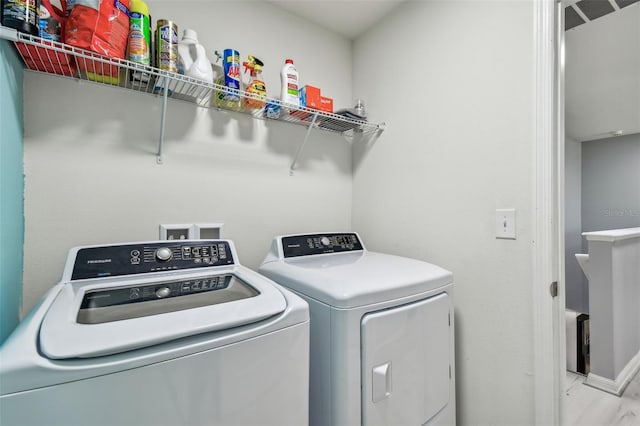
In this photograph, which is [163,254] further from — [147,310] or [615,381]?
[615,381]

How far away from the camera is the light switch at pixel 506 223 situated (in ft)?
4.32

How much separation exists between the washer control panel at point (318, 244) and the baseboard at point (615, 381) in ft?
7.46

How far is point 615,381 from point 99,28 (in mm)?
3848

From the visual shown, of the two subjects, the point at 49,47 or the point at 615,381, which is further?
the point at 615,381

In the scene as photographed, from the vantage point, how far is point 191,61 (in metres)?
1.40

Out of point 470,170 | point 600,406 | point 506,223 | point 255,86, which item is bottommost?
point 600,406

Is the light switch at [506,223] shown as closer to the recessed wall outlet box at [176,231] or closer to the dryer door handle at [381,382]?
the dryer door handle at [381,382]

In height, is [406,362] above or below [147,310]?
below

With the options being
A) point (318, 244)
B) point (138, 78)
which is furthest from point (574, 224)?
point (138, 78)

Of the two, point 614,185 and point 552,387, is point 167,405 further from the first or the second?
point 614,185

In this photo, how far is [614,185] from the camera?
2730mm

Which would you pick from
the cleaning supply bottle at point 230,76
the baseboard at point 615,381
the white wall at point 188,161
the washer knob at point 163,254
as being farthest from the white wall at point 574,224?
the washer knob at point 163,254

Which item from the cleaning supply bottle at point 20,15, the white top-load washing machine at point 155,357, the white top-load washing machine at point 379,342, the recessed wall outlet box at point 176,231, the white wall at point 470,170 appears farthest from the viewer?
the recessed wall outlet box at point 176,231

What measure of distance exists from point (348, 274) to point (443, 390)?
0.68m
